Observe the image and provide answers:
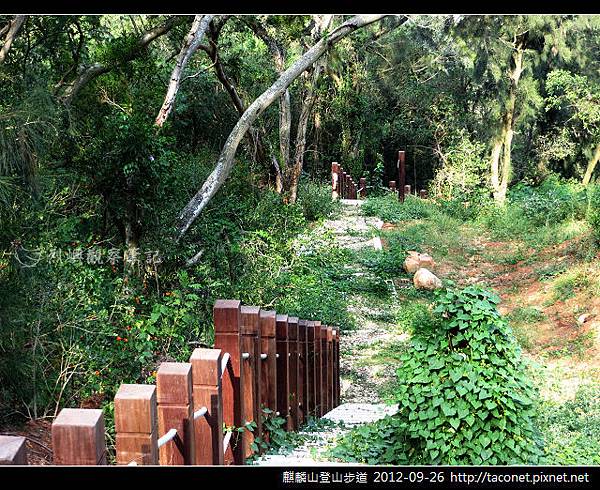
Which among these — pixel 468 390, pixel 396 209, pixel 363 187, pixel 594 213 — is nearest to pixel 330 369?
pixel 468 390

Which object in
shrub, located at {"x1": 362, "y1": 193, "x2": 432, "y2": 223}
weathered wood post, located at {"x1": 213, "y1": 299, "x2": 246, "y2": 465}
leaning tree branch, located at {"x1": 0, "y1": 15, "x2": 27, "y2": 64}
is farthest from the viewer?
shrub, located at {"x1": 362, "y1": 193, "x2": 432, "y2": 223}

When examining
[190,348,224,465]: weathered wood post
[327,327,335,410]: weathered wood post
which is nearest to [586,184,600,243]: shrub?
[327,327,335,410]: weathered wood post

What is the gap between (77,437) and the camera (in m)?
1.38

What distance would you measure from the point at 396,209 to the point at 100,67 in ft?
27.7

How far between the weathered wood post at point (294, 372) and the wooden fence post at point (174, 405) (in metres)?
1.93

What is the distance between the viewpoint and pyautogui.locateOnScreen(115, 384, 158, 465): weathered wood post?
1.66 meters

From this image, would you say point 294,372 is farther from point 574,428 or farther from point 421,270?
point 421,270

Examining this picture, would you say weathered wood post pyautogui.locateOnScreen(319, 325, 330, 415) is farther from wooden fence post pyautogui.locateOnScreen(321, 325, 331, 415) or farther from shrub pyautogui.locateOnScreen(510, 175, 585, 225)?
shrub pyautogui.locateOnScreen(510, 175, 585, 225)

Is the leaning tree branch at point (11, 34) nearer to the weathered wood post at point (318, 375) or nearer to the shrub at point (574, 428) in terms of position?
the weathered wood post at point (318, 375)

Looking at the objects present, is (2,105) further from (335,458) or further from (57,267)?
(335,458)

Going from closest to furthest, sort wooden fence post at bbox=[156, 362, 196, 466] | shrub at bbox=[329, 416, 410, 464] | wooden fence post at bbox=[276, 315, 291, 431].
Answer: wooden fence post at bbox=[156, 362, 196, 466]
shrub at bbox=[329, 416, 410, 464]
wooden fence post at bbox=[276, 315, 291, 431]

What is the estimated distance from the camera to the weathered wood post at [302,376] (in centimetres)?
441

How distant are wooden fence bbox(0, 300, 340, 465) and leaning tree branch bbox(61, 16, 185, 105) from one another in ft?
11.8

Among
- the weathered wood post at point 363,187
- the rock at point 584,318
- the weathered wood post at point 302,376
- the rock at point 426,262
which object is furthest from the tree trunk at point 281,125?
the weathered wood post at point 302,376
